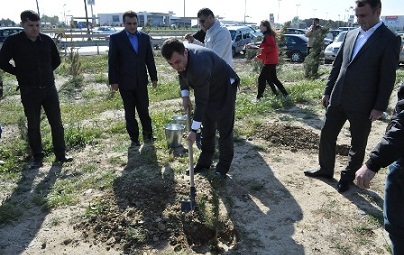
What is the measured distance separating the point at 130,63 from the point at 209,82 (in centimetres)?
184

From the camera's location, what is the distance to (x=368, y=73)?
11.0 ft

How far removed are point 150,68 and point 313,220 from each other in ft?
10.2

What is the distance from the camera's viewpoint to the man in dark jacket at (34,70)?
4191mm

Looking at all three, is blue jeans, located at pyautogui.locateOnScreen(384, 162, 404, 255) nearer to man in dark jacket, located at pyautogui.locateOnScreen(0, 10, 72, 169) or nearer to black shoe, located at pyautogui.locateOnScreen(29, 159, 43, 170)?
man in dark jacket, located at pyautogui.locateOnScreen(0, 10, 72, 169)

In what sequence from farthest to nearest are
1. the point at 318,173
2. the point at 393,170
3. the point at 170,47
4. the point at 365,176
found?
the point at 318,173 < the point at 170,47 < the point at 393,170 < the point at 365,176

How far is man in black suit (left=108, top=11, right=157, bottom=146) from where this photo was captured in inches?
189

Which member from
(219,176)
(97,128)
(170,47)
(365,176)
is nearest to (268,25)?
(97,128)

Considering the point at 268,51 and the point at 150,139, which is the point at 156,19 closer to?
the point at 268,51

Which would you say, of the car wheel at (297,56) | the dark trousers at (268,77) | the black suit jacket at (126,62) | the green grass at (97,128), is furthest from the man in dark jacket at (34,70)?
the car wheel at (297,56)

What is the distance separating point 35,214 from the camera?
3562 mm

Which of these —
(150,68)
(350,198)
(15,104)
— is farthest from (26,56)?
(15,104)

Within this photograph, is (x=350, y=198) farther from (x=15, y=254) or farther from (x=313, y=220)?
(x=15, y=254)

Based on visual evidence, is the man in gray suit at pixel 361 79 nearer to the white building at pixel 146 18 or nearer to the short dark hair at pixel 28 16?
the short dark hair at pixel 28 16

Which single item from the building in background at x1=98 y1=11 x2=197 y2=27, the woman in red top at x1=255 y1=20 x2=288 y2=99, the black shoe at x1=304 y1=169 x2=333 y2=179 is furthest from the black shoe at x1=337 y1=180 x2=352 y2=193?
the building in background at x1=98 y1=11 x2=197 y2=27
